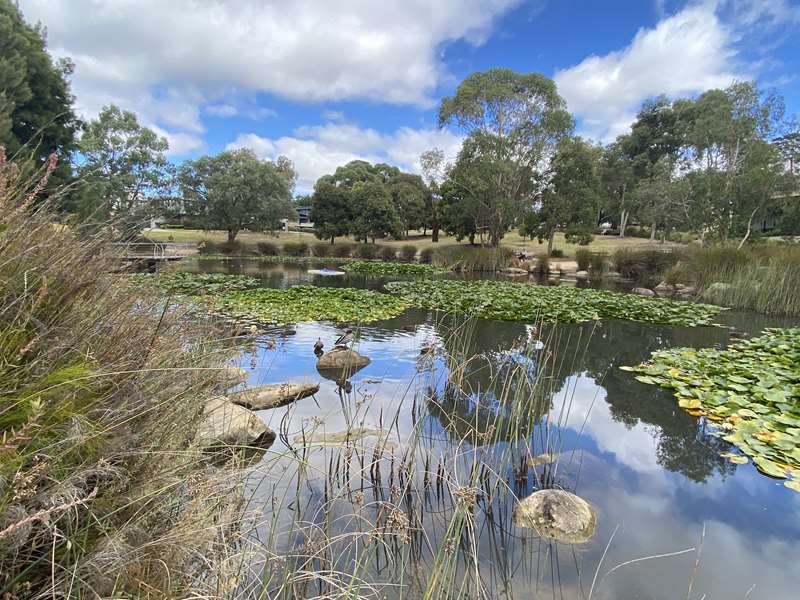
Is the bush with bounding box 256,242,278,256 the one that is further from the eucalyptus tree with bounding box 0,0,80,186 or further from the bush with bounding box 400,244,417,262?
the eucalyptus tree with bounding box 0,0,80,186

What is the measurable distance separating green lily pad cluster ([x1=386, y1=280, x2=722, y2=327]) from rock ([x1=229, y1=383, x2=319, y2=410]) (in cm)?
415

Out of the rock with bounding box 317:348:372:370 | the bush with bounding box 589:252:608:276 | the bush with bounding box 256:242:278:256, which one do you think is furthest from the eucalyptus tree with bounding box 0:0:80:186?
the bush with bounding box 589:252:608:276

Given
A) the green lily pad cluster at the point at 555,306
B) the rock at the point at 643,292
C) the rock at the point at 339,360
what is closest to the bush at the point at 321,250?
the green lily pad cluster at the point at 555,306

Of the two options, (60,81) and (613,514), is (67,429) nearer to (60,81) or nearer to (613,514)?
(613,514)

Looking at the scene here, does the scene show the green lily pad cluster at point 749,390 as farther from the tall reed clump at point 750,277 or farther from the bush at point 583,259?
the bush at point 583,259

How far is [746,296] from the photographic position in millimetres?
11102

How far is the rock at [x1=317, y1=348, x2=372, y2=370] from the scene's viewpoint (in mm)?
5512

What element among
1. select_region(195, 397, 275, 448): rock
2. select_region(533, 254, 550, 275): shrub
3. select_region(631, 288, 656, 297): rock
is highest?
select_region(195, 397, 275, 448): rock

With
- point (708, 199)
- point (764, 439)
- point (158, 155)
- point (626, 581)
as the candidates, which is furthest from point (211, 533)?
point (158, 155)

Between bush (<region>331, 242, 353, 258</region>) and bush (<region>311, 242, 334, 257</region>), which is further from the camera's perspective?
bush (<region>311, 242, 334, 257</region>)

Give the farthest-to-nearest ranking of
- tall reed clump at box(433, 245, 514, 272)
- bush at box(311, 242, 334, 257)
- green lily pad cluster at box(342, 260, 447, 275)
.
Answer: bush at box(311, 242, 334, 257) < tall reed clump at box(433, 245, 514, 272) < green lily pad cluster at box(342, 260, 447, 275)

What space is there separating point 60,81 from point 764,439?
2406 centimetres

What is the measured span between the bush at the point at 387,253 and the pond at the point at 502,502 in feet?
76.7

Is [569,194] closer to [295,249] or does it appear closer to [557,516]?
[295,249]
